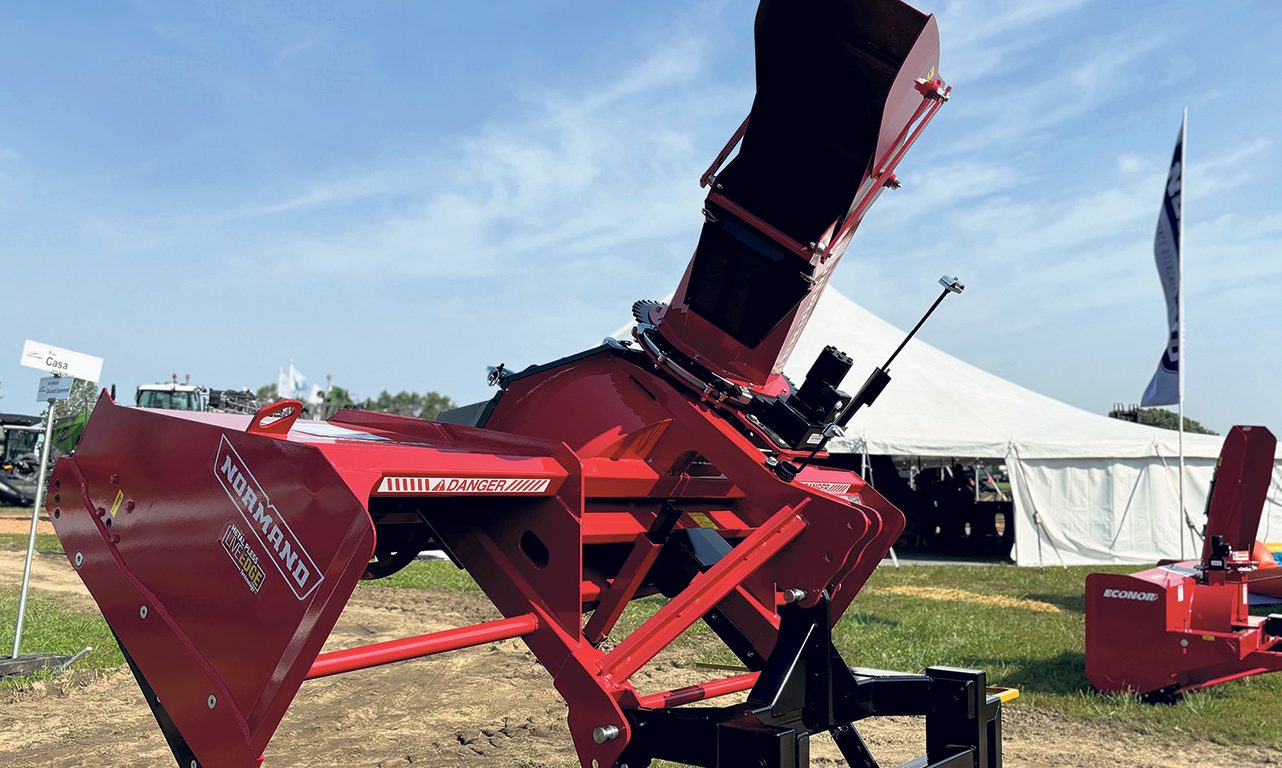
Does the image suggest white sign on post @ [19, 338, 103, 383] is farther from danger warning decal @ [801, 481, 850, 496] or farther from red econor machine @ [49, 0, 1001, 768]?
danger warning decal @ [801, 481, 850, 496]

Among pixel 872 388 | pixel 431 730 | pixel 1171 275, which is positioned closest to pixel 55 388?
pixel 431 730

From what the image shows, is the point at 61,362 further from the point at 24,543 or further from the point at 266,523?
the point at 24,543

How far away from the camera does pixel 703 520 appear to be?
4.01 m

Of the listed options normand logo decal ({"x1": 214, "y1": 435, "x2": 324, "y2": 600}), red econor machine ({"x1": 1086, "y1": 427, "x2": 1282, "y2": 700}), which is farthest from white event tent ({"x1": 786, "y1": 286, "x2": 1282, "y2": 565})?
normand logo decal ({"x1": 214, "y1": 435, "x2": 324, "y2": 600})

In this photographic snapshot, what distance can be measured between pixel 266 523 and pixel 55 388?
20.0 feet

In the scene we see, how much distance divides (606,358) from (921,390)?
609 inches

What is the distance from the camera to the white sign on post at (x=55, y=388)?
7520mm

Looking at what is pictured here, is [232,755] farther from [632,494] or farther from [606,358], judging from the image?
[606,358]

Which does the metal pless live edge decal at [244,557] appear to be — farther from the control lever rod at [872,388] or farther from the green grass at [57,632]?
the green grass at [57,632]

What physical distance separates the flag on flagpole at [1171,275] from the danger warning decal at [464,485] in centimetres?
1200

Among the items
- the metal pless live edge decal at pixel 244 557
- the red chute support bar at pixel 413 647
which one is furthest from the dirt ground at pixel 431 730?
the metal pless live edge decal at pixel 244 557

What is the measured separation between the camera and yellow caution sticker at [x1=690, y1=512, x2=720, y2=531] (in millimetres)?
3969

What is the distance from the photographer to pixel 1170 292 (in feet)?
42.7

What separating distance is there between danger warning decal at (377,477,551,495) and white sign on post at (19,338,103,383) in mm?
5657
